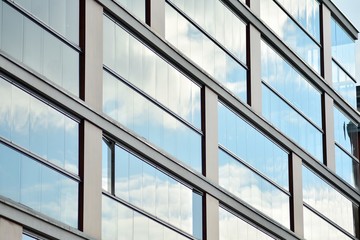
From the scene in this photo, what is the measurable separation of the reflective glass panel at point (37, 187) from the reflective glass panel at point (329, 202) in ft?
46.3

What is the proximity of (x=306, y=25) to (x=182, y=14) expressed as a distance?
9.63m

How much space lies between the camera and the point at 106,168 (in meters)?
27.8

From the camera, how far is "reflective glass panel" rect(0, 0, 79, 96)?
25.3 m

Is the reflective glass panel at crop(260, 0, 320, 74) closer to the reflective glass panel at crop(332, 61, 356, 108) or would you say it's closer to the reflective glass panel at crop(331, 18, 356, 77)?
the reflective glass panel at crop(332, 61, 356, 108)

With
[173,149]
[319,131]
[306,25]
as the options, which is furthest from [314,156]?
[173,149]

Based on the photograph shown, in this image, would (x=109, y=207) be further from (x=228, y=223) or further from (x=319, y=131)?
(x=319, y=131)

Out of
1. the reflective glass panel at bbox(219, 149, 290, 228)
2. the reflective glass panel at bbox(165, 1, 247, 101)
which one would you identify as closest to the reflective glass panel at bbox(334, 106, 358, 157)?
the reflective glass panel at bbox(219, 149, 290, 228)

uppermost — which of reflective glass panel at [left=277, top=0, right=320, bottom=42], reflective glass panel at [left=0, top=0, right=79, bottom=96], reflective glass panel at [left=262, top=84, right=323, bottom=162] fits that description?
reflective glass panel at [left=277, top=0, right=320, bottom=42]

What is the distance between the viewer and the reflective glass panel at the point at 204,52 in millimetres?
32562

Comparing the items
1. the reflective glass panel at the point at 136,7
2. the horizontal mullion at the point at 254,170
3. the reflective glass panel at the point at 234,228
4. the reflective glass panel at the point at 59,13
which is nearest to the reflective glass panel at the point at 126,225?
the reflective glass panel at the point at 234,228

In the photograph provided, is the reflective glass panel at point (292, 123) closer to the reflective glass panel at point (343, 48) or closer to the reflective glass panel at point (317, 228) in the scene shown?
the reflective glass panel at point (317, 228)

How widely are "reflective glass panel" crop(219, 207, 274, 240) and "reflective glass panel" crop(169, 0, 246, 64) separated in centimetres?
488

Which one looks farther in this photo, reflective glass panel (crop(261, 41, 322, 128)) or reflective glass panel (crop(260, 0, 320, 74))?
reflective glass panel (crop(260, 0, 320, 74))

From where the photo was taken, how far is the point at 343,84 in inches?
1756
